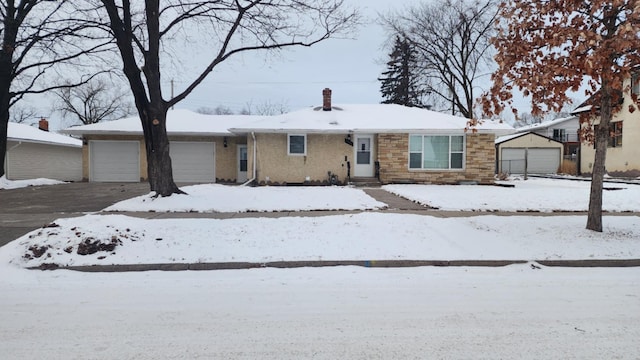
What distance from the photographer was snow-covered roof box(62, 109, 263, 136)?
2047cm

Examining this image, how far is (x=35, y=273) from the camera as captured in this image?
5.47m

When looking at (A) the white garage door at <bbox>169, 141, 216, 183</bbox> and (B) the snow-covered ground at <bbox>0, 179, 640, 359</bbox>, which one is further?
(A) the white garage door at <bbox>169, 141, 216, 183</bbox>

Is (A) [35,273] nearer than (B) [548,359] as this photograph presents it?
No

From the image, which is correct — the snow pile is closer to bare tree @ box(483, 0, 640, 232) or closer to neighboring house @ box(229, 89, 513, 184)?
bare tree @ box(483, 0, 640, 232)

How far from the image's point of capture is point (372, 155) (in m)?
18.8

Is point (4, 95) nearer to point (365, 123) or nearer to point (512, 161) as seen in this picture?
point (365, 123)

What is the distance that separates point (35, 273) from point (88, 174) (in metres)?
18.0

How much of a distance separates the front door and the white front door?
6.34 m

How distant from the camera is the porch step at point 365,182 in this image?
58.7 ft

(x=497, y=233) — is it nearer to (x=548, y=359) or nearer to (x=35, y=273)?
(x=548, y=359)

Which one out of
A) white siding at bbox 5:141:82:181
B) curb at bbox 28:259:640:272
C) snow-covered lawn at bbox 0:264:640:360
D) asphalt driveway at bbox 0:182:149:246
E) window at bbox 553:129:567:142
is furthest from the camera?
window at bbox 553:129:567:142

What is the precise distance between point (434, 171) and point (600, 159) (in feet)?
37.1

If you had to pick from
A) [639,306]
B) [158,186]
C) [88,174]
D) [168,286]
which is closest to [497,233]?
[639,306]

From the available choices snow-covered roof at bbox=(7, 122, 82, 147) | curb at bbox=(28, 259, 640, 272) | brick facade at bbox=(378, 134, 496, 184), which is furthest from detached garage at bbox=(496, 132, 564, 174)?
snow-covered roof at bbox=(7, 122, 82, 147)
